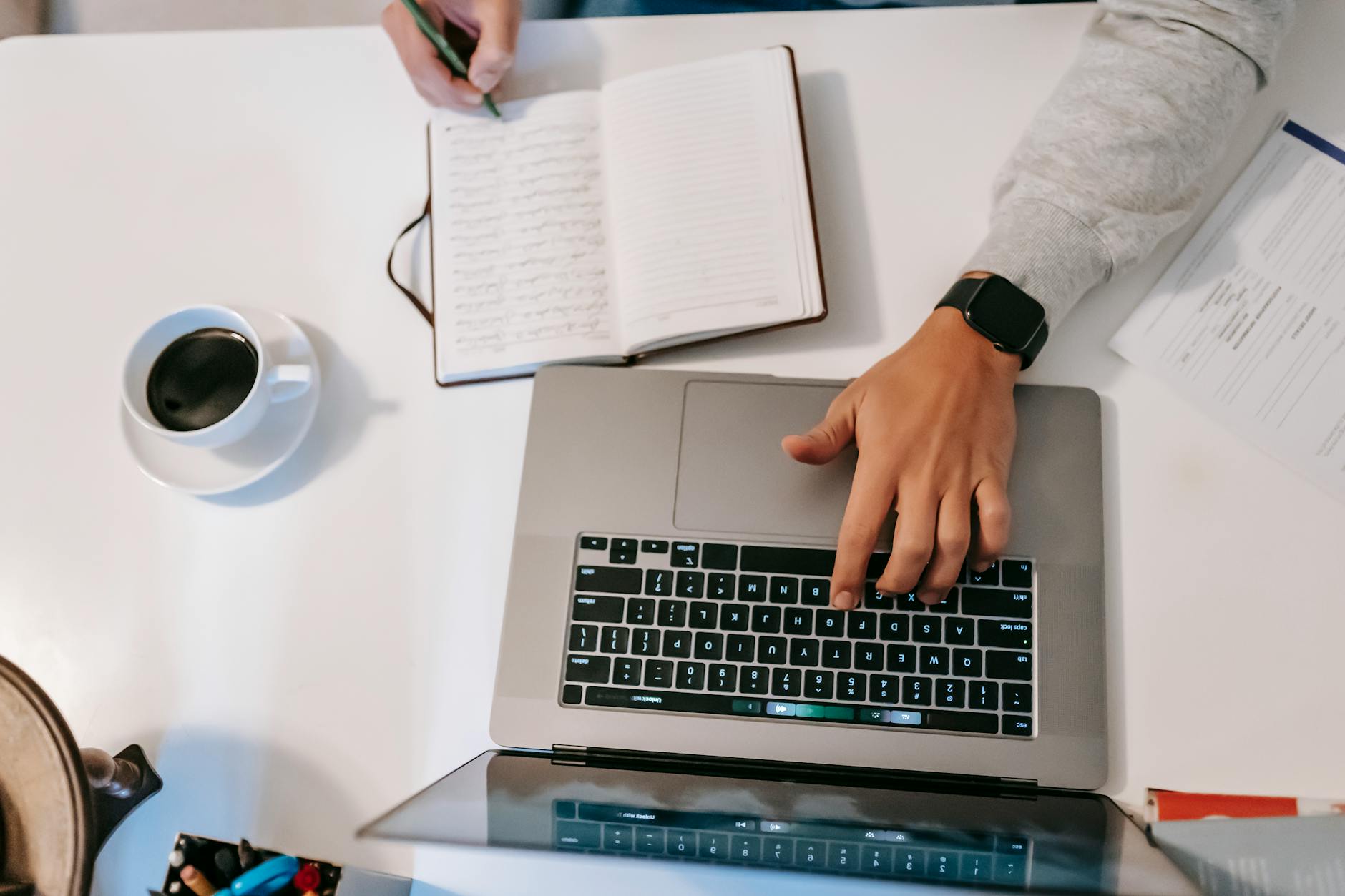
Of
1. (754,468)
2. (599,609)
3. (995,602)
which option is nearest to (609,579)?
(599,609)

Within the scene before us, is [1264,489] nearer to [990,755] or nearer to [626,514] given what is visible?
[990,755]

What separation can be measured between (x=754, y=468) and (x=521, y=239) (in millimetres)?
277

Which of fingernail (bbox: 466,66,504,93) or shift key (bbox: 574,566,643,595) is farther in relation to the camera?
fingernail (bbox: 466,66,504,93)

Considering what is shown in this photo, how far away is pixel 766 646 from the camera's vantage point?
23.3 inches

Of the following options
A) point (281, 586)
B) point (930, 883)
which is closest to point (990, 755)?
point (930, 883)

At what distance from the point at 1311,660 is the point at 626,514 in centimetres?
48

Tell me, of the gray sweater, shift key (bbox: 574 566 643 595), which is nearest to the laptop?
shift key (bbox: 574 566 643 595)

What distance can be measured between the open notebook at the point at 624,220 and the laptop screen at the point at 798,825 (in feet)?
1.05

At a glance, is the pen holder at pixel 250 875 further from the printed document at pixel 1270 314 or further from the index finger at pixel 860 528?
the printed document at pixel 1270 314

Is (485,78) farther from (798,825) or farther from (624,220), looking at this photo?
(798,825)

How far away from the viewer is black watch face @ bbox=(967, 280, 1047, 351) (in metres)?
0.62

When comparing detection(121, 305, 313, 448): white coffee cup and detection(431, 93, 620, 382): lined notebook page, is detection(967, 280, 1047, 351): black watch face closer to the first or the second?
detection(431, 93, 620, 382): lined notebook page

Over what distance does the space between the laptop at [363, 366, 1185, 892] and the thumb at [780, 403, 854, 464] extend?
0.03 meters

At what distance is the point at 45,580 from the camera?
69 cm
